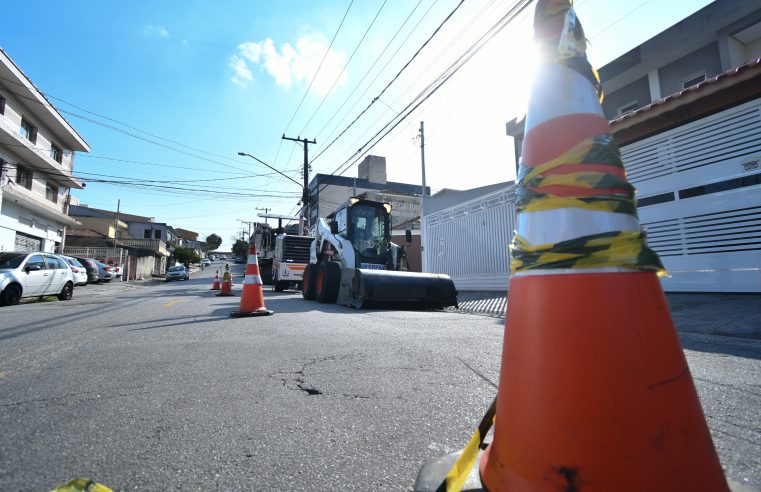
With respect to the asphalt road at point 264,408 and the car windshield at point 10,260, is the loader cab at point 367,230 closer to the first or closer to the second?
the asphalt road at point 264,408

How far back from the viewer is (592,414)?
0.93m

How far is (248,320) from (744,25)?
46.7 feet

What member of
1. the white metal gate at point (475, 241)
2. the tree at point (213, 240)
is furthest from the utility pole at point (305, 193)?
the tree at point (213, 240)

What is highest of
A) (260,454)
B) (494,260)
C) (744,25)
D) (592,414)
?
(744,25)

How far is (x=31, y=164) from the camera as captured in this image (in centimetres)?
2253

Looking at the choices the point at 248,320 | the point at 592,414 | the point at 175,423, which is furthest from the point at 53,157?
the point at 592,414

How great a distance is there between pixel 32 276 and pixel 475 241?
44.1 feet

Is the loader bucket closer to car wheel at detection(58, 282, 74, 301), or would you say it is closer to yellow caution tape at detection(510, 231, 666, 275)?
yellow caution tape at detection(510, 231, 666, 275)

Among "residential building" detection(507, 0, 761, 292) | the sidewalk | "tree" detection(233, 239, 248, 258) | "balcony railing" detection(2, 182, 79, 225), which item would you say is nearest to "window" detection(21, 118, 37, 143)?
"balcony railing" detection(2, 182, 79, 225)

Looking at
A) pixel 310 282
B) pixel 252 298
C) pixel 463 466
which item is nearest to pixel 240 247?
pixel 310 282

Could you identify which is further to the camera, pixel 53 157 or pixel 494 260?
pixel 53 157

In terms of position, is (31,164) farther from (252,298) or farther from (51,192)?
(252,298)

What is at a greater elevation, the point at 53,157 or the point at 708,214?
the point at 53,157

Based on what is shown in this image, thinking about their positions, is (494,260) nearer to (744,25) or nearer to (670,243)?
(670,243)
